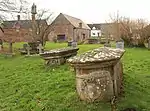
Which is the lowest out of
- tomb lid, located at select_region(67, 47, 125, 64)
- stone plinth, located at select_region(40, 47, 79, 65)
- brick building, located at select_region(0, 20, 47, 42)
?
stone plinth, located at select_region(40, 47, 79, 65)

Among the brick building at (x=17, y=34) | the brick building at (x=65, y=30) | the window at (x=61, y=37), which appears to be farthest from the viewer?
the window at (x=61, y=37)

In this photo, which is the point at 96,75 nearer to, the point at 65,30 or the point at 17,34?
Result: the point at 17,34

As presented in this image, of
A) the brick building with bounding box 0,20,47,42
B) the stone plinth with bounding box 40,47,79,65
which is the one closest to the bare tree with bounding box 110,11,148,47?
the brick building with bounding box 0,20,47,42

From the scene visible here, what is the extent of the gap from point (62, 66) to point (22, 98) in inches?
224

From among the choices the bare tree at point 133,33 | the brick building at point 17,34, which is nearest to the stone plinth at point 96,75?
the brick building at point 17,34

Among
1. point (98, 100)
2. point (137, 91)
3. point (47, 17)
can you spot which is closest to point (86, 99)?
point (98, 100)

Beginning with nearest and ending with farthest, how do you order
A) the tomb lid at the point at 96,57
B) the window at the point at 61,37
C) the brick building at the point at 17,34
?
the tomb lid at the point at 96,57 < the brick building at the point at 17,34 < the window at the point at 61,37

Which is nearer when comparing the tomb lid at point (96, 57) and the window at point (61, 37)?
Answer: the tomb lid at point (96, 57)

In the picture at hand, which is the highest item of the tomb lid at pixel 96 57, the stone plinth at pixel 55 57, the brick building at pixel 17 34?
the brick building at pixel 17 34

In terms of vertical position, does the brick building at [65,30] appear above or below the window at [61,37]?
above

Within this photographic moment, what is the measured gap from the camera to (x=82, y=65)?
20.4 feet

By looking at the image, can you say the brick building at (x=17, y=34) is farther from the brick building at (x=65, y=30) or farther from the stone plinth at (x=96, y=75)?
the stone plinth at (x=96, y=75)

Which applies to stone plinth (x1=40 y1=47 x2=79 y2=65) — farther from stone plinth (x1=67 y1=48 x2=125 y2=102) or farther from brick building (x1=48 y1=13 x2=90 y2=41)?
brick building (x1=48 y1=13 x2=90 y2=41)

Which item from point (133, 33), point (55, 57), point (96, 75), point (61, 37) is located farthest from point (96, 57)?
point (61, 37)
